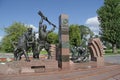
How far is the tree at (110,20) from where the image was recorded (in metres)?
57.1

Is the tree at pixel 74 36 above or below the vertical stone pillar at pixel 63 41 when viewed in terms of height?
above

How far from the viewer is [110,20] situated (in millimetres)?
58219

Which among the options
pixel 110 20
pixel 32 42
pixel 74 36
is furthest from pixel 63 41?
pixel 74 36

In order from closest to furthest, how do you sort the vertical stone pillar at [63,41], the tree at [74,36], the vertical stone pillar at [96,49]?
the vertical stone pillar at [63,41] → the vertical stone pillar at [96,49] → the tree at [74,36]

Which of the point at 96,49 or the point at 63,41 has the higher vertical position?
the point at 63,41

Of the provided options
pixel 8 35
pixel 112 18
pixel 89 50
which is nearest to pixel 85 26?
pixel 112 18

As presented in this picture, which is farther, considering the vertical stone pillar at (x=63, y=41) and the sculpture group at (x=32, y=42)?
the vertical stone pillar at (x=63, y=41)

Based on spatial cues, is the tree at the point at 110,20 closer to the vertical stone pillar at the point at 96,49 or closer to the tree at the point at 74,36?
the tree at the point at 74,36

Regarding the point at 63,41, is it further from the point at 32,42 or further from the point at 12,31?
the point at 12,31

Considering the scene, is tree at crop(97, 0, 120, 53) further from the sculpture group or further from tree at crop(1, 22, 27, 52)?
the sculpture group

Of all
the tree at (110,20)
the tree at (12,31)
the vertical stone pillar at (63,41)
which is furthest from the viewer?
the tree at (110,20)

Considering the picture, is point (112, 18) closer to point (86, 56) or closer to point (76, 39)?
point (76, 39)

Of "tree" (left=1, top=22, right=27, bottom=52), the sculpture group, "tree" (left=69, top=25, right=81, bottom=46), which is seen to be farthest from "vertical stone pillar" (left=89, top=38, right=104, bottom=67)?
"tree" (left=69, top=25, right=81, bottom=46)

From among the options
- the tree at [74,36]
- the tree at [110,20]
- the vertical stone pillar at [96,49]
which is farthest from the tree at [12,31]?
the vertical stone pillar at [96,49]
